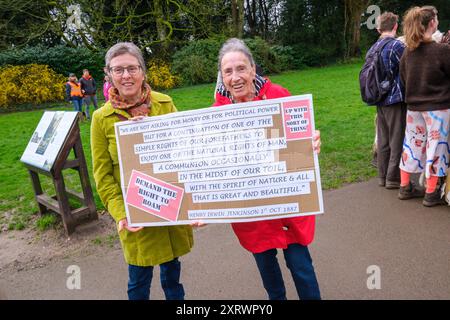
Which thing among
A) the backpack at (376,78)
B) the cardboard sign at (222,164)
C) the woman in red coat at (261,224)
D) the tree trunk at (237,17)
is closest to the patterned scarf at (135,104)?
the cardboard sign at (222,164)

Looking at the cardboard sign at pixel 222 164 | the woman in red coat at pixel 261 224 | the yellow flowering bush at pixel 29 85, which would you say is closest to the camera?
the cardboard sign at pixel 222 164

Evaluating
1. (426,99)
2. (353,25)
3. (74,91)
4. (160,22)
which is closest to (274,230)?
(426,99)

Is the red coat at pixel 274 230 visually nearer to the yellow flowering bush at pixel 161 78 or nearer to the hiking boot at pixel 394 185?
the hiking boot at pixel 394 185

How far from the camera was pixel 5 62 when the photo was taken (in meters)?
19.5

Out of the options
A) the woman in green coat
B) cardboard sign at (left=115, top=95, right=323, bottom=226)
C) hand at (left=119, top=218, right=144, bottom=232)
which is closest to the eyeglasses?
the woman in green coat

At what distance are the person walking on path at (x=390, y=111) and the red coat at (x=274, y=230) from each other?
9.18 ft

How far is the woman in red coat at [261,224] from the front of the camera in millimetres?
2402

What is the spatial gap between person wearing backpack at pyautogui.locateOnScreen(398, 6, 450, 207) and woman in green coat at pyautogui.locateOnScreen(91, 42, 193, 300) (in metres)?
2.94

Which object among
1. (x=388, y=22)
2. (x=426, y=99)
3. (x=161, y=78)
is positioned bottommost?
(x=161, y=78)

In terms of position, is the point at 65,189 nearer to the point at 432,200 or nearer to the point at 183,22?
the point at 432,200

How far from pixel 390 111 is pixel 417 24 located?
3.92 feet

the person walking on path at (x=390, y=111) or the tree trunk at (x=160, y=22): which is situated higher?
the tree trunk at (x=160, y=22)

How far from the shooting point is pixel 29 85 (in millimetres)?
18891
